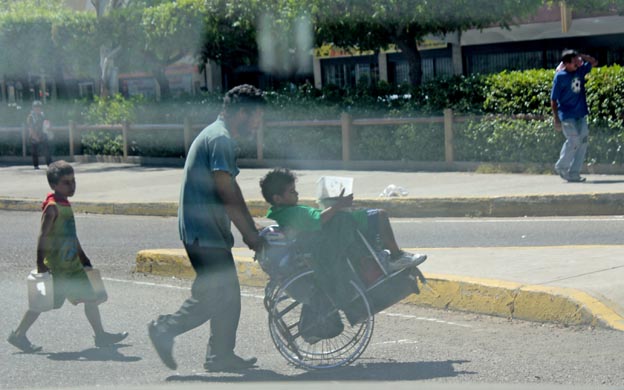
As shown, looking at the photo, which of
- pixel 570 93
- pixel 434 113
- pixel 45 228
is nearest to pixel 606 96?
pixel 570 93

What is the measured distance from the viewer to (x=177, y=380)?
6379mm

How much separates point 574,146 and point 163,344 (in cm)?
983

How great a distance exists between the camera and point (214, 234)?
21.0 ft

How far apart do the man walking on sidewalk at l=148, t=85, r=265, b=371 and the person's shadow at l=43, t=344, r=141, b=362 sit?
705 millimetres

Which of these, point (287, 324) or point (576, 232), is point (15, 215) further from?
point (287, 324)

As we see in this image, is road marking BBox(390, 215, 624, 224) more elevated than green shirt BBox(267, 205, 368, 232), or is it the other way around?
green shirt BBox(267, 205, 368, 232)

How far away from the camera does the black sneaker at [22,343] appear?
7344mm

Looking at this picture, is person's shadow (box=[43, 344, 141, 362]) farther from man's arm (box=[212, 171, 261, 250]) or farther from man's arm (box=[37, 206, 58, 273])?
man's arm (box=[212, 171, 261, 250])

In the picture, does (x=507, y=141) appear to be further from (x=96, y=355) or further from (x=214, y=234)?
(x=214, y=234)

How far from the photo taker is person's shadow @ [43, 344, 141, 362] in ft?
23.2

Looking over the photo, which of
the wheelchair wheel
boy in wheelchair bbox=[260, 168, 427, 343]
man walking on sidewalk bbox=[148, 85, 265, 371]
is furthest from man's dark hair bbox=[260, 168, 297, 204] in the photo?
the wheelchair wheel

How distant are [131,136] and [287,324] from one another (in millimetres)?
21085

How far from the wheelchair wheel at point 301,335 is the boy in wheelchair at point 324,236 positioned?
0.19ft

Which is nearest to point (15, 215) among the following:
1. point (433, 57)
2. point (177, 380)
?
point (177, 380)
